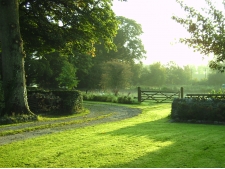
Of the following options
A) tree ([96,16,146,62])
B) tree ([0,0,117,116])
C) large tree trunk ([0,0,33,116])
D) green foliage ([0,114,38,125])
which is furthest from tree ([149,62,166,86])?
green foliage ([0,114,38,125])

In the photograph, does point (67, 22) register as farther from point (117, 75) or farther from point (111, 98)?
point (117, 75)

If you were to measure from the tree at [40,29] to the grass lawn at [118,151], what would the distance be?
21.1 feet

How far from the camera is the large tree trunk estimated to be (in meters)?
13.9

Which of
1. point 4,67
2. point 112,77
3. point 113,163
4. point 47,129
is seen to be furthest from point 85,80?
point 113,163

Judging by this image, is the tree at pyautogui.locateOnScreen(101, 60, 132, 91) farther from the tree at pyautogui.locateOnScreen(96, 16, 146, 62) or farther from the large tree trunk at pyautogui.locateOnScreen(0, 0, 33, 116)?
the large tree trunk at pyautogui.locateOnScreen(0, 0, 33, 116)

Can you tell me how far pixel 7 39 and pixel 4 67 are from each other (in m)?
1.51

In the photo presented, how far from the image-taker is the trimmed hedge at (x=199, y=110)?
12.7 metres

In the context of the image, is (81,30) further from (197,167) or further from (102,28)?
(197,167)

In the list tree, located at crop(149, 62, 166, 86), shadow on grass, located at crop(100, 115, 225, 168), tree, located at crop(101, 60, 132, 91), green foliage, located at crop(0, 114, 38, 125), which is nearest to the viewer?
shadow on grass, located at crop(100, 115, 225, 168)

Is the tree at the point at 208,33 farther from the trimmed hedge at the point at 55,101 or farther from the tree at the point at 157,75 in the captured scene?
the tree at the point at 157,75

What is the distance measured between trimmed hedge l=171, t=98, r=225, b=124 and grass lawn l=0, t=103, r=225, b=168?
3.99 meters

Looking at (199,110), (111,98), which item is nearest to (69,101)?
(199,110)

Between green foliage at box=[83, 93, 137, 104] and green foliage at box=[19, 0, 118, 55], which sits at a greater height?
green foliage at box=[19, 0, 118, 55]

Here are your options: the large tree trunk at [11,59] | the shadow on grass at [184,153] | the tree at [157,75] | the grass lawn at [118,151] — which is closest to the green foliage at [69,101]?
the large tree trunk at [11,59]
